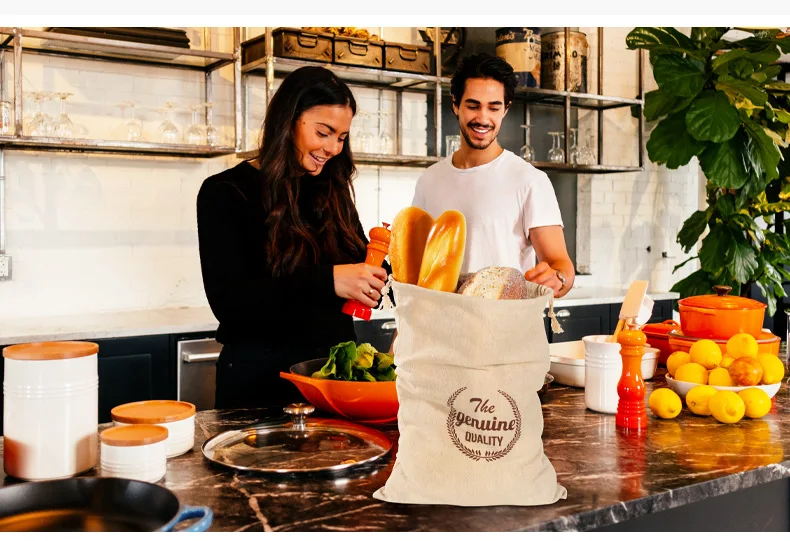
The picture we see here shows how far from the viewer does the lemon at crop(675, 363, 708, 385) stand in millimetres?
1889

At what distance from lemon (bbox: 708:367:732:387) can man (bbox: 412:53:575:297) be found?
2.82 feet

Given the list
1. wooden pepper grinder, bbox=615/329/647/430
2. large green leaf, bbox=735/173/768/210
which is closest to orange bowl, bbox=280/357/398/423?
wooden pepper grinder, bbox=615/329/647/430

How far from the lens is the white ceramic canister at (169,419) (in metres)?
1.38

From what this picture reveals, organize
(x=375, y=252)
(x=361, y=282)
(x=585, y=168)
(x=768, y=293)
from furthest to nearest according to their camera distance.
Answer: (x=585, y=168) < (x=768, y=293) < (x=361, y=282) < (x=375, y=252)

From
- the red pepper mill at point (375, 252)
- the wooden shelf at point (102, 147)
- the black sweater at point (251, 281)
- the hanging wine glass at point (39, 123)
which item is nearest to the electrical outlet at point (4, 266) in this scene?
the wooden shelf at point (102, 147)

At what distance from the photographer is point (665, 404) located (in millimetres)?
1757

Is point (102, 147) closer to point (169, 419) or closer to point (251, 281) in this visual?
point (251, 281)

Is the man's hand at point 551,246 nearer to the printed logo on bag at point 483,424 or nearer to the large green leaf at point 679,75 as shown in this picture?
the printed logo on bag at point 483,424

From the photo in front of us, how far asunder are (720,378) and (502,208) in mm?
1089

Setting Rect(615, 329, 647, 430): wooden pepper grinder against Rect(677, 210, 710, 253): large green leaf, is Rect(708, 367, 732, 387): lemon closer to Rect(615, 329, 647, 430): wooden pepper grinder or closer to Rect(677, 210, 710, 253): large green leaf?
Rect(615, 329, 647, 430): wooden pepper grinder

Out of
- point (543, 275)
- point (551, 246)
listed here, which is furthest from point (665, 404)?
point (551, 246)

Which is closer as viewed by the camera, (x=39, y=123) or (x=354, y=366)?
(x=354, y=366)

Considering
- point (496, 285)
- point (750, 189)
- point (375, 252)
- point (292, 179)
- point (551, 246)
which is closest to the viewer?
point (496, 285)

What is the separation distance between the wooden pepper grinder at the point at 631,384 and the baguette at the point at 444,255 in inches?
22.9
